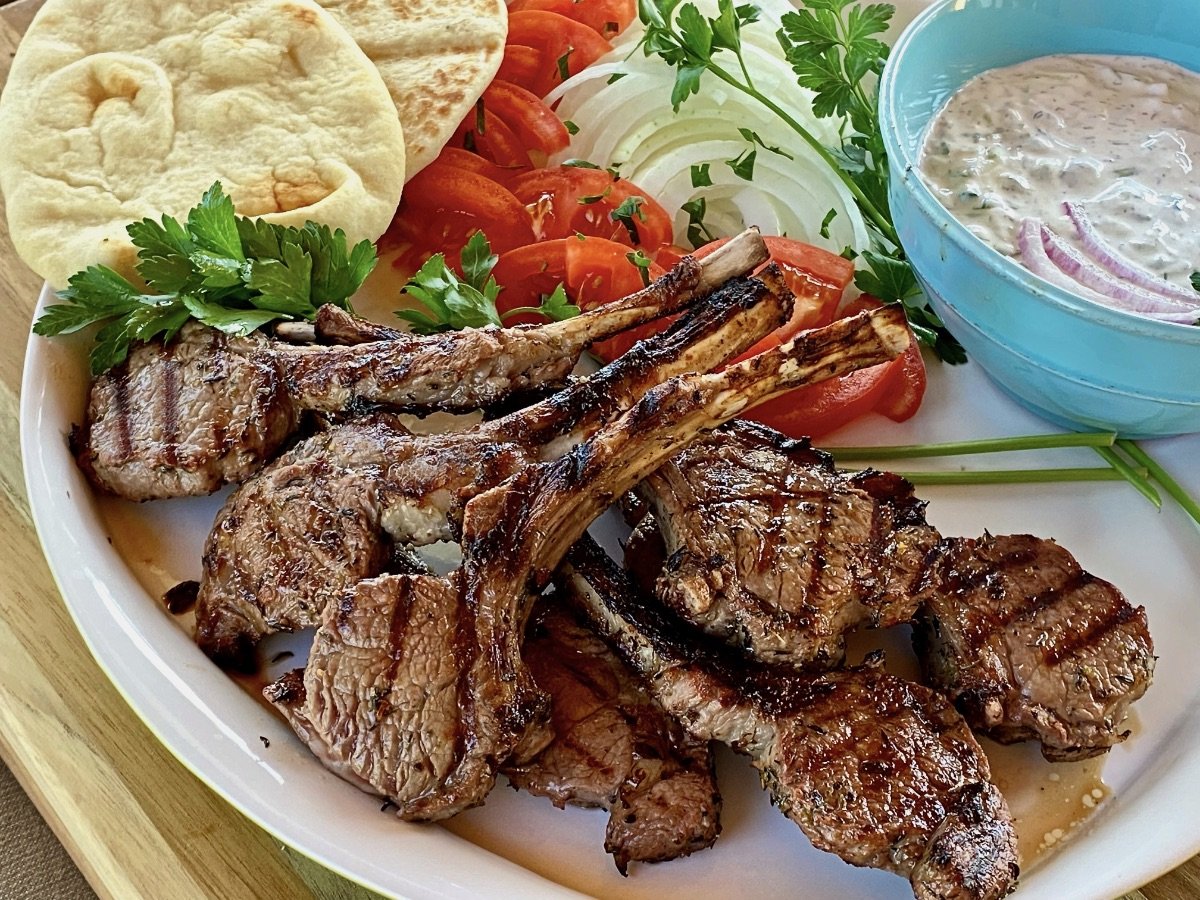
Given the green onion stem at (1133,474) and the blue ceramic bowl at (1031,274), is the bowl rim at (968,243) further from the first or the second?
the green onion stem at (1133,474)

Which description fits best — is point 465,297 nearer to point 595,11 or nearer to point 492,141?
point 492,141

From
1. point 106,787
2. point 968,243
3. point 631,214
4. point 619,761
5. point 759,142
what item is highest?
point 968,243

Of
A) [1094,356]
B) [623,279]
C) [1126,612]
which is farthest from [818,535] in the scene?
[623,279]

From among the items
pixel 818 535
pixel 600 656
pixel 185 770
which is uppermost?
pixel 818 535

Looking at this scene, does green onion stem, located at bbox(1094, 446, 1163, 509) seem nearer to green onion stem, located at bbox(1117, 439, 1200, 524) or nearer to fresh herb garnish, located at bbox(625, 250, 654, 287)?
green onion stem, located at bbox(1117, 439, 1200, 524)

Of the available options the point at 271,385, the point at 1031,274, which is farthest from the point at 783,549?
the point at 271,385

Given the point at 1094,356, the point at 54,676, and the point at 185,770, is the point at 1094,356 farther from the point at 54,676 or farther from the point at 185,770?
the point at 54,676
